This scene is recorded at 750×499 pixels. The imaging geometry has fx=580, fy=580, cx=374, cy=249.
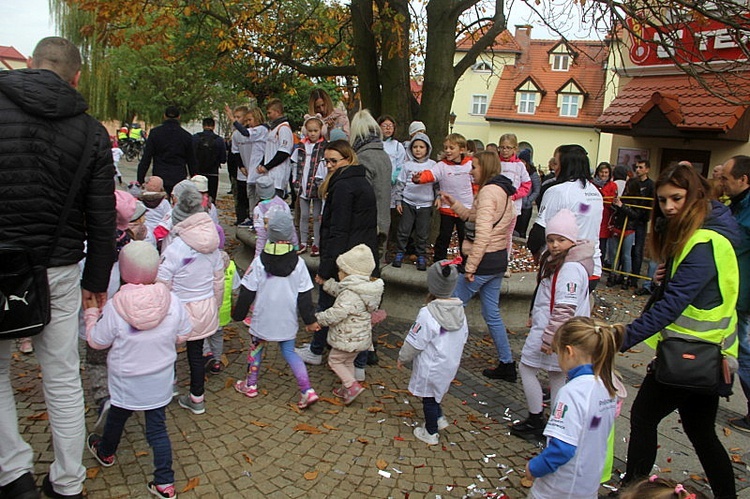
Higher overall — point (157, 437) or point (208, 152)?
point (208, 152)

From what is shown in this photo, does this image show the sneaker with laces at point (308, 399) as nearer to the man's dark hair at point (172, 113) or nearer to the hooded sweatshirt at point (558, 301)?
the hooded sweatshirt at point (558, 301)

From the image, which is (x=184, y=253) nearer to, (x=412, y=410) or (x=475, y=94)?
(x=412, y=410)

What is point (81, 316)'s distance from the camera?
4.27 metres

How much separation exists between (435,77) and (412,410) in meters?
5.23

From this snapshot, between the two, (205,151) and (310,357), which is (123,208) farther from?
(205,151)

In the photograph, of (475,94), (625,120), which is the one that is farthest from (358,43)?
(475,94)

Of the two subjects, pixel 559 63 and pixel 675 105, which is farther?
pixel 559 63

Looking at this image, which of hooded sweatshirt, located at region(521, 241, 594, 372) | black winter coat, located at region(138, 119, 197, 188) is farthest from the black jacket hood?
black winter coat, located at region(138, 119, 197, 188)

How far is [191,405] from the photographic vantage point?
4289 millimetres

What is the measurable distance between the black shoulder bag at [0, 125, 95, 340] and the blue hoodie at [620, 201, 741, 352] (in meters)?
2.98

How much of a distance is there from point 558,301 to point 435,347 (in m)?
0.89

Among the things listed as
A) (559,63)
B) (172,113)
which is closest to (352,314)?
(172,113)

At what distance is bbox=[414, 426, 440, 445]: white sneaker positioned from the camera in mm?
4125

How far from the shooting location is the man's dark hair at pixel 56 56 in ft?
9.55
